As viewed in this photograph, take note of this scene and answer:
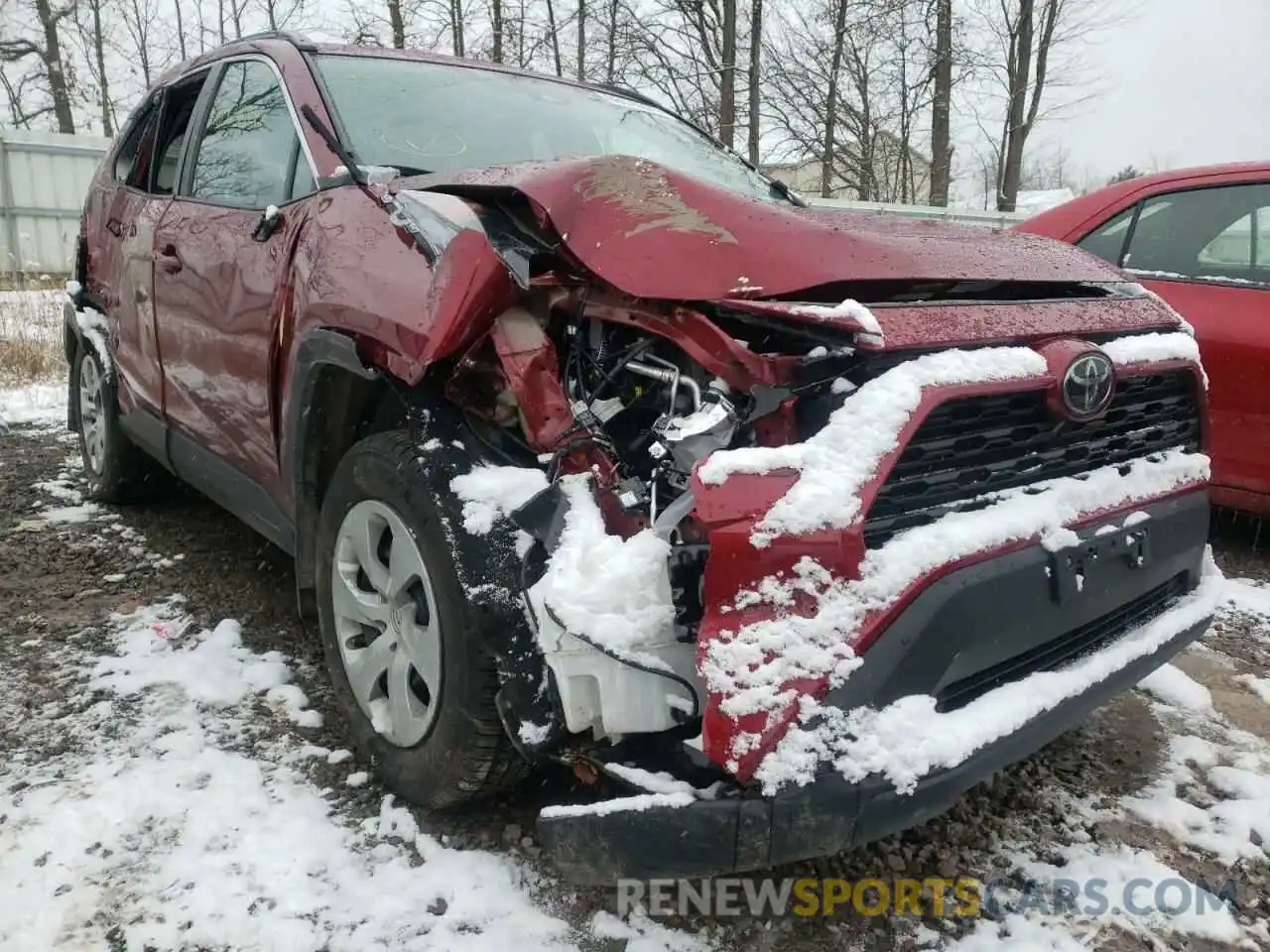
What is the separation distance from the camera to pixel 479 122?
2.86 metres

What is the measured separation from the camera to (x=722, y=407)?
5.25 feet

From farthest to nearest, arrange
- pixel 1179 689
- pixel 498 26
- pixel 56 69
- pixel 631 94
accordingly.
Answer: pixel 56 69 < pixel 498 26 < pixel 631 94 < pixel 1179 689

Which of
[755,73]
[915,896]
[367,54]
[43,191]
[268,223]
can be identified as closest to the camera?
[915,896]

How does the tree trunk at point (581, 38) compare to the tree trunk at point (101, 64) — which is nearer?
the tree trunk at point (581, 38)

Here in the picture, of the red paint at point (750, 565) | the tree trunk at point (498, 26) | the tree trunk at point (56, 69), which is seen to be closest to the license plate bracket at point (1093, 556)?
the red paint at point (750, 565)

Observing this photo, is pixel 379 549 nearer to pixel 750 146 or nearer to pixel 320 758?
pixel 320 758

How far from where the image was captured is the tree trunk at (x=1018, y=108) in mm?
18750

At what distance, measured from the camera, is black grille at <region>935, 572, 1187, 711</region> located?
168 cm

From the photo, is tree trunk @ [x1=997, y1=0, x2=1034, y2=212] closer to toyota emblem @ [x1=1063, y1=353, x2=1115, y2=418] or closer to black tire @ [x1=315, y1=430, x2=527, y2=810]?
toyota emblem @ [x1=1063, y1=353, x2=1115, y2=418]

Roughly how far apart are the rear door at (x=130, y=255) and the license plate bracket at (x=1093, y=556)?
10.3 ft

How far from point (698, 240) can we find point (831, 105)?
20995 mm

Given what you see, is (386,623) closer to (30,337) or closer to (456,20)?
(30,337)

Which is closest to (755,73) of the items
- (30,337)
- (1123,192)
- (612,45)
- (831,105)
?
(612,45)

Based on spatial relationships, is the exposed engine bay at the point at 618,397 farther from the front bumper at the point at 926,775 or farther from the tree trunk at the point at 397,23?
the tree trunk at the point at 397,23
